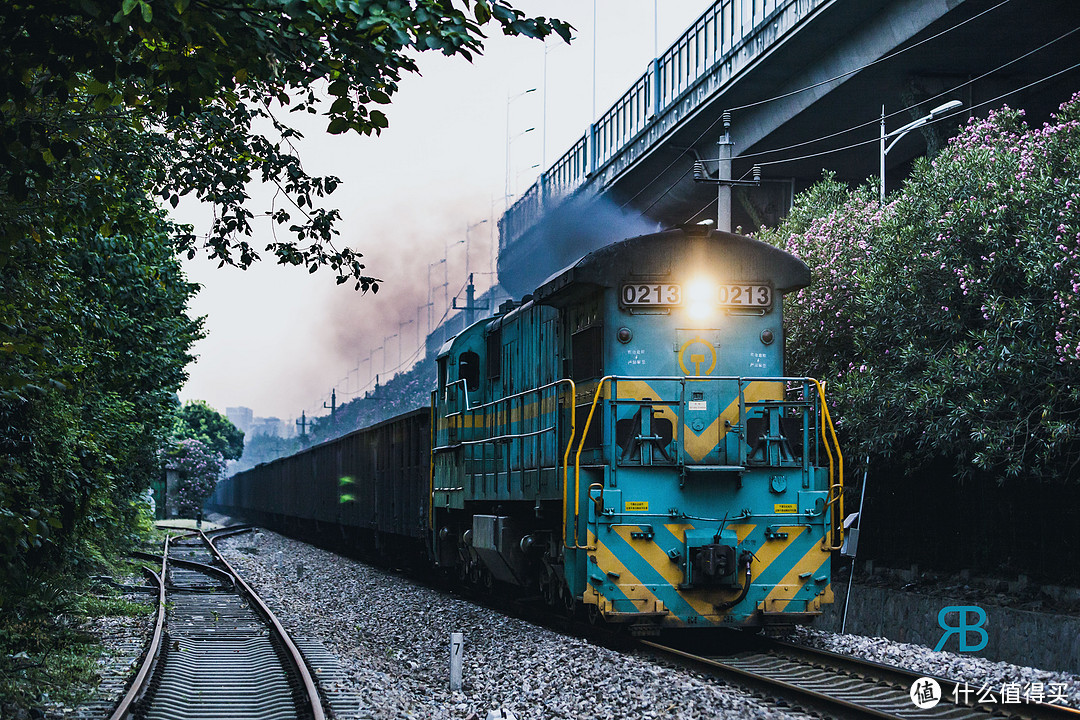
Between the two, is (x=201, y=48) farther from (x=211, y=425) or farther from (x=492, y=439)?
(x=211, y=425)

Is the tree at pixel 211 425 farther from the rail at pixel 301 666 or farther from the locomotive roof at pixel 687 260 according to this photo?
the locomotive roof at pixel 687 260

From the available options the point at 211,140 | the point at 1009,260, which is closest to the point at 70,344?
the point at 211,140

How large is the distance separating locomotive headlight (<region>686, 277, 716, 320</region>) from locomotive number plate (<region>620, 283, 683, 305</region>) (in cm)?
10

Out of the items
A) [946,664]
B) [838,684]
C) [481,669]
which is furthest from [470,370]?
[838,684]

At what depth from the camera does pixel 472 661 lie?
10945 mm

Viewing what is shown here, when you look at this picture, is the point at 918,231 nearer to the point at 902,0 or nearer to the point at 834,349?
the point at 834,349

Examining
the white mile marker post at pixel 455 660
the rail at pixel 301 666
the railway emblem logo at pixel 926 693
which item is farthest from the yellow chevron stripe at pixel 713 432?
the rail at pixel 301 666

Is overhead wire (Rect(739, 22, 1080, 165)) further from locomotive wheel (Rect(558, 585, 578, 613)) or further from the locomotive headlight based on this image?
locomotive wheel (Rect(558, 585, 578, 613))

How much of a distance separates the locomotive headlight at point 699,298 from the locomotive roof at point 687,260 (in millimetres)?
161

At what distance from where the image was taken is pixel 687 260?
11406 mm

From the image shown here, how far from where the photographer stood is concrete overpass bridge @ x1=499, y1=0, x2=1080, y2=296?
77.7 ft

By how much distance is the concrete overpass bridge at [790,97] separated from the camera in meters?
23.7

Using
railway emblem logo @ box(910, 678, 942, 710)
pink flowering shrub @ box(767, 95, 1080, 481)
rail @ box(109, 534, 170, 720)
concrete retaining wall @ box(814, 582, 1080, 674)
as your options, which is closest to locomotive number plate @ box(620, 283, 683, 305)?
pink flowering shrub @ box(767, 95, 1080, 481)

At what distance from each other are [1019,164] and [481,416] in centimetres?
781
